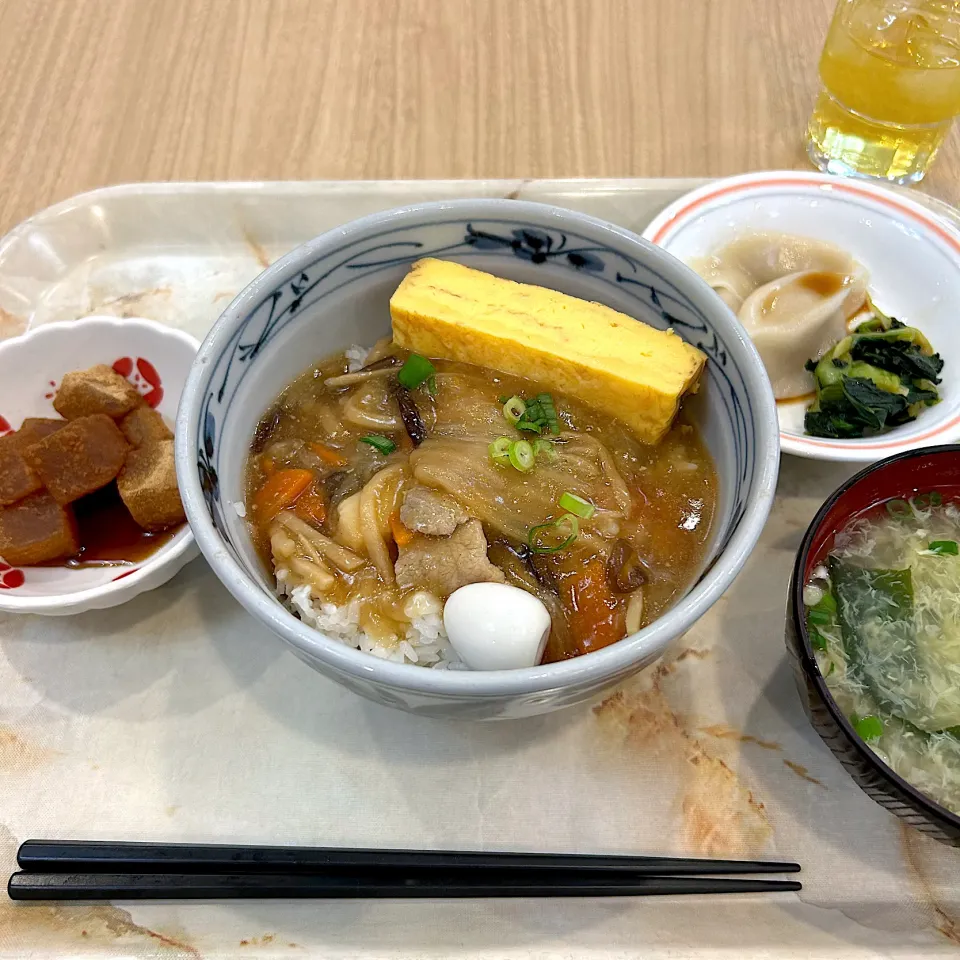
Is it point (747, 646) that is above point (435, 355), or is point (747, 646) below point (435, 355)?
below

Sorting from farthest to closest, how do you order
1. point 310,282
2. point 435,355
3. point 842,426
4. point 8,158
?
point 8,158, point 842,426, point 435,355, point 310,282

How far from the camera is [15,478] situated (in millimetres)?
1663

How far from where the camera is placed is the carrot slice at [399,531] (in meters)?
1.39

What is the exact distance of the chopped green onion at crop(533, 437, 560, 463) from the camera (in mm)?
1480

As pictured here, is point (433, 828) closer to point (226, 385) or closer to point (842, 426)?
point (226, 385)

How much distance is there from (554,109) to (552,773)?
2.23 meters

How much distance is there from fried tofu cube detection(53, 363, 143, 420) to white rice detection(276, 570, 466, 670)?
0.78 m

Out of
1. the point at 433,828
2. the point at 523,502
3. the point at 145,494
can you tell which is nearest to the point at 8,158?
the point at 145,494

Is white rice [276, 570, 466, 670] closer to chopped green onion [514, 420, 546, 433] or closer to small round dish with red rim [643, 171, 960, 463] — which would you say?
chopped green onion [514, 420, 546, 433]

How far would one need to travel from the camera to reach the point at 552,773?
148 centimetres

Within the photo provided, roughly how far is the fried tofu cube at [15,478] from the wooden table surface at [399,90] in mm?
1087

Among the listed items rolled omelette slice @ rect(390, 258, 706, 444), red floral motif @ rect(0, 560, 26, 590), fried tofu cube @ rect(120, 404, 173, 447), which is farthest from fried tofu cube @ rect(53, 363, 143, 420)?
rolled omelette slice @ rect(390, 258, 706, 444)

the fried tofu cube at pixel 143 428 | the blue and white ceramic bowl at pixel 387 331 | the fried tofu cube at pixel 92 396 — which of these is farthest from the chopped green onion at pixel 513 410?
the fried tofu cube at pixel 92 396

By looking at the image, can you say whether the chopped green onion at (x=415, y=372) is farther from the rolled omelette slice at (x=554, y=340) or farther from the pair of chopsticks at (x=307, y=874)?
the pair of chopsticks at (x=307, y=874)
